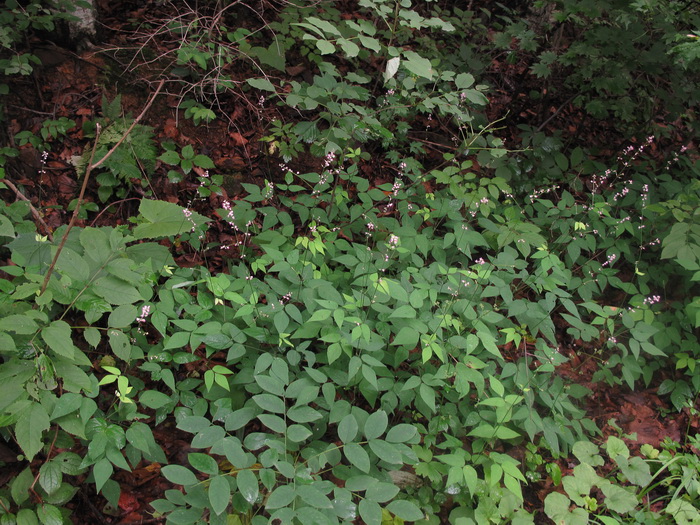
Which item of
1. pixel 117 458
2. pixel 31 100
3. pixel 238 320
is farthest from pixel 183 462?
pixel 31 100

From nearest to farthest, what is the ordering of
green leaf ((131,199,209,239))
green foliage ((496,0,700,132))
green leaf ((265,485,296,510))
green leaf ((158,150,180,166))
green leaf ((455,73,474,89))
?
green leaf ((265,485,296,510)) < green leaf ((131,199,209,239)) < green leaf ((455,73,474,89)) < green foliage ((496,0,700,132)) < green leaf ((158,150,180,166))

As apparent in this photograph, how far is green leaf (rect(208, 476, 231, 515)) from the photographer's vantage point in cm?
152

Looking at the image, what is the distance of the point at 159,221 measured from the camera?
193 cm

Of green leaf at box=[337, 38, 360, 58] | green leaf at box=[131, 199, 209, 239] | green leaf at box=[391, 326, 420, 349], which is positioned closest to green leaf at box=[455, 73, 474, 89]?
green leaf at box=[337, 38, 360, 58]

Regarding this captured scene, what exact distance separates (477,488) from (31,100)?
13.0 feet

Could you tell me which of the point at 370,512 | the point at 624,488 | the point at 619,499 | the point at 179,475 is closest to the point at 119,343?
the point at 179,475

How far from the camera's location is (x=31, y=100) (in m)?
3.38

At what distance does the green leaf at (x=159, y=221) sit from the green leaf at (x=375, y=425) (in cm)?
111

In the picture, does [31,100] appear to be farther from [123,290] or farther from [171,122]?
[123,290]

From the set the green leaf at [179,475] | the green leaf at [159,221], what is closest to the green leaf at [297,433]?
→ the green leaf at [179,475]

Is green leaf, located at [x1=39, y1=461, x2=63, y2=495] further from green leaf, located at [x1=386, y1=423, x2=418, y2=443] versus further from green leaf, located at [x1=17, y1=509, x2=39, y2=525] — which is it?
green leaf, located at [x1=386, y1=423, x2=418, y2=443]

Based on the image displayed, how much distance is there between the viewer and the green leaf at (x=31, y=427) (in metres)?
1.51

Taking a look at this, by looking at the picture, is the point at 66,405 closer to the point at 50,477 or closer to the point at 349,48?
the point at 50,477

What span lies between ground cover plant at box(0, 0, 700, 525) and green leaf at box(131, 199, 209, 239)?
1 centimetres
